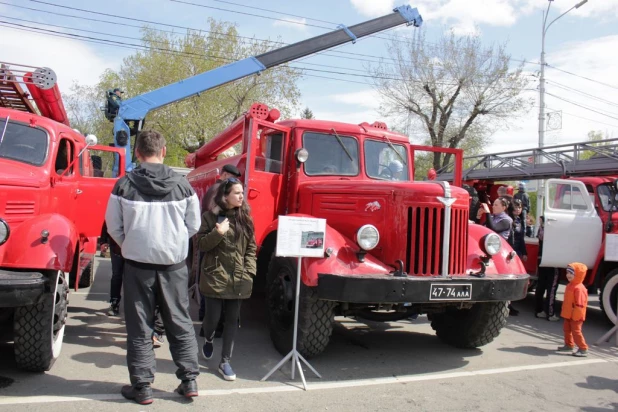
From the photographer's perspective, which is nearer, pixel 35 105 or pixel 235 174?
pixel 235 174

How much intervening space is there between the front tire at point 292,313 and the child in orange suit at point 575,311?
287 centimetres

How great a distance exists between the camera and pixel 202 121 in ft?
84.0

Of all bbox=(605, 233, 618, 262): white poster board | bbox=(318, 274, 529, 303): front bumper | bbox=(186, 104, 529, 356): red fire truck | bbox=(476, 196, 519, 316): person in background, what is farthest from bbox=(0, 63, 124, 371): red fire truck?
bbox=(605, 233, 618, 262): white poster board

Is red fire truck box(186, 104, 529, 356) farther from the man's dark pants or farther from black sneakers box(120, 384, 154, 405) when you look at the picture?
black sneakers box(120, 384, 154, 405)

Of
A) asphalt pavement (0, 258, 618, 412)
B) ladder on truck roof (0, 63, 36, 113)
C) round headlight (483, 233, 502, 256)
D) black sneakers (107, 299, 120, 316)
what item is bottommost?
asphalt pavement (0, 258, 618, 412)

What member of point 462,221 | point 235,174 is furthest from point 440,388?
point 235,174

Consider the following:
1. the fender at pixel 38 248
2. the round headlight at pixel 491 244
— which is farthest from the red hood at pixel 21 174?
the round headlight at pixel 491 244

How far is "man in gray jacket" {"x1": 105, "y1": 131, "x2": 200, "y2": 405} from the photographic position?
3762mm

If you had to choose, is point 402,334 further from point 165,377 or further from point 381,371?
point 165,377

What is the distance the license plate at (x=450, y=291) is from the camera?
15.0ft

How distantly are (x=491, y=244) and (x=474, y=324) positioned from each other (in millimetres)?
926

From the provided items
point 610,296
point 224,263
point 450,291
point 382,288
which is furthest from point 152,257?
point 610,296

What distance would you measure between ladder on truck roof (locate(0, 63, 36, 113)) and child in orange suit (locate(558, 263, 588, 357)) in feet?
23.1

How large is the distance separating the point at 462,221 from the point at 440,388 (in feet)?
5.24
